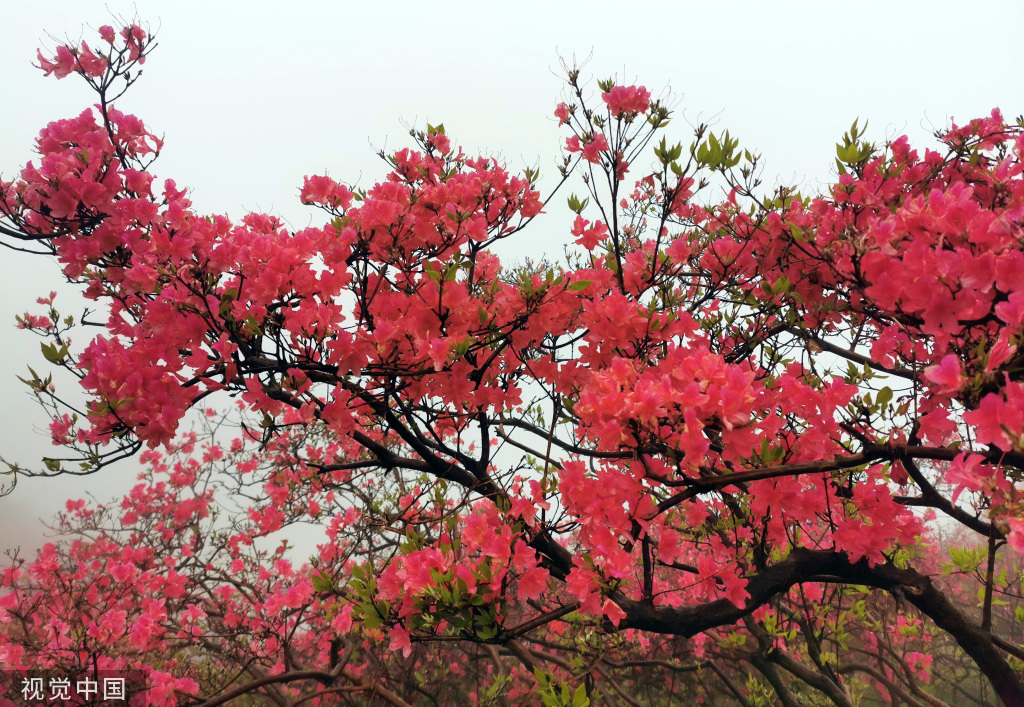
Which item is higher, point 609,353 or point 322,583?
point 609,353

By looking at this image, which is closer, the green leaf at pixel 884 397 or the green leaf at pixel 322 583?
the green leaf at pixel 884 397

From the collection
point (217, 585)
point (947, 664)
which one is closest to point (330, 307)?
point (217, 585)

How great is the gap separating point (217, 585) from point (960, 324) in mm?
8038

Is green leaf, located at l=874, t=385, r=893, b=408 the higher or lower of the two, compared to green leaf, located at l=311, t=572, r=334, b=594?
higher

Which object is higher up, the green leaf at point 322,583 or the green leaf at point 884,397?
the green leaf at point 884,397

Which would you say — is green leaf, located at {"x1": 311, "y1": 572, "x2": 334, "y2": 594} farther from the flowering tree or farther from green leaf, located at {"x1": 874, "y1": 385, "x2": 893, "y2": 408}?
green leaf, located at {"x1": 874, "y1": 385, "x2": 893, "y2": 408}

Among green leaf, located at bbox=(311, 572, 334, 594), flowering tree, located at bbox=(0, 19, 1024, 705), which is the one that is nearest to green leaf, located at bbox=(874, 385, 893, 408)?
flowering tree, located at bbox=(0, 19, 1024, 705)

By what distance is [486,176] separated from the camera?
9.73 feet

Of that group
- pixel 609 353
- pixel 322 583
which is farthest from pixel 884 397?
pixel 322 583

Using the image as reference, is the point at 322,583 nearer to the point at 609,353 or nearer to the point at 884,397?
the point at 609,353

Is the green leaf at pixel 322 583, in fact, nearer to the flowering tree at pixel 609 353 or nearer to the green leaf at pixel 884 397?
the flowering tree at pixel 609 353

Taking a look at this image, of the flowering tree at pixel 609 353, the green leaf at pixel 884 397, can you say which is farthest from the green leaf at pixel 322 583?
the green leaf at pixel 884 397

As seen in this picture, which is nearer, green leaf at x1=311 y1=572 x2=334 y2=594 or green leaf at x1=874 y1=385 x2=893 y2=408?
green leaf at x1=874 y1=385 x2=893 y2=408

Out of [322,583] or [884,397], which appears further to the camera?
[322,583]
